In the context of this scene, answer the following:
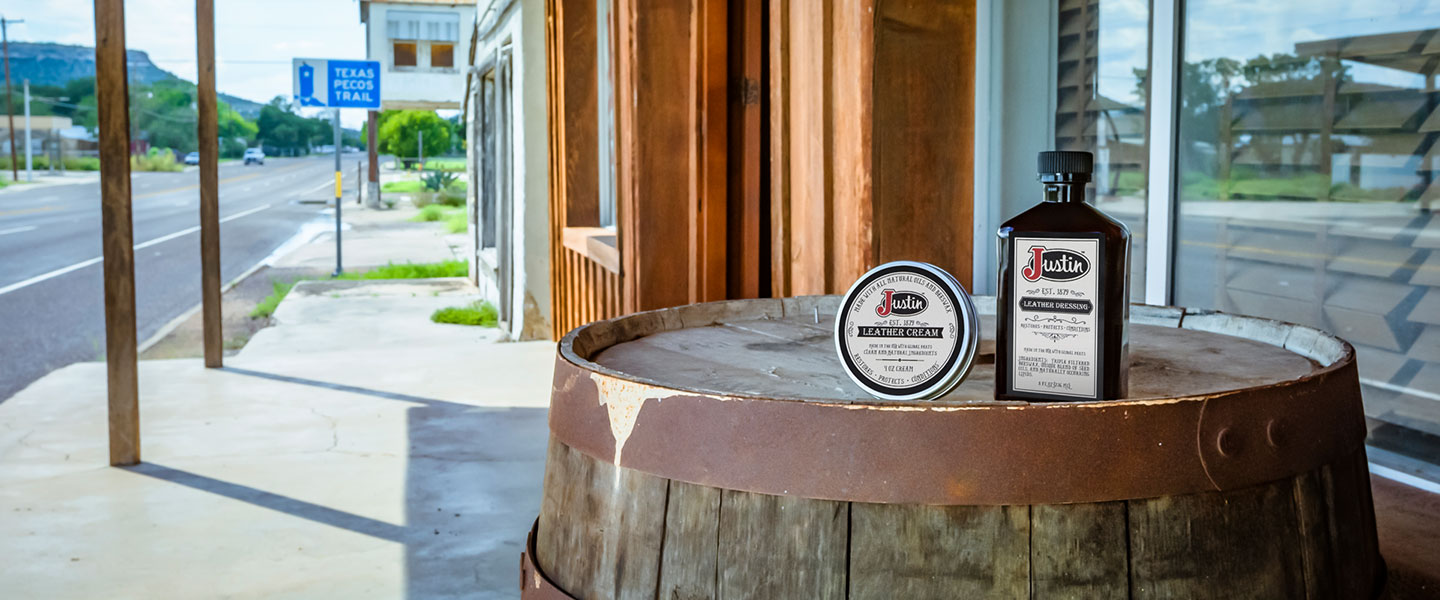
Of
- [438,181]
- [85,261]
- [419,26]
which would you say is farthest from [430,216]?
[85,261]

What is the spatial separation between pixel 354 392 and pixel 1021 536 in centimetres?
447

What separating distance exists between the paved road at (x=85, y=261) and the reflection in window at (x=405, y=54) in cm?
401

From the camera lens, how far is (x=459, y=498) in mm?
3418

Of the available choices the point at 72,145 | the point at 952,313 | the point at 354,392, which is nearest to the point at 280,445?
the point at 354,392

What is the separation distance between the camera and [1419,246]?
188 cm

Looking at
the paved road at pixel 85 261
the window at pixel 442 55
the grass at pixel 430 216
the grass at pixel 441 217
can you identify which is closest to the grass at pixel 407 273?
the paved road at pixel 85 261

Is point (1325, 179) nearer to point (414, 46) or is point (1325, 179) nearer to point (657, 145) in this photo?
point (657, 145)

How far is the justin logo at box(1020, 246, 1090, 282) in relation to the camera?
1071 mm

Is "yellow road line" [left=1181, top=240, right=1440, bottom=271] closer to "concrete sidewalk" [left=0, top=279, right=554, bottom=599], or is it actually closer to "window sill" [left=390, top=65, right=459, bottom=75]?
"concrete sidewalk" [left=0, top=279, right=554, bottom=599]

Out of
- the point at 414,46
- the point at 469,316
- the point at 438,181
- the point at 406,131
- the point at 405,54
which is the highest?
the point at 406,131

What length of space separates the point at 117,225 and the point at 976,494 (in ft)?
11.6

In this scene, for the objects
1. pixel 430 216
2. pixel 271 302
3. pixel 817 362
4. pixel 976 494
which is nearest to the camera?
pixel 976 494

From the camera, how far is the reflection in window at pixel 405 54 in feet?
83.0

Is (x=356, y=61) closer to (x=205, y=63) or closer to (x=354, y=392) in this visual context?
(x=205, y=63)
